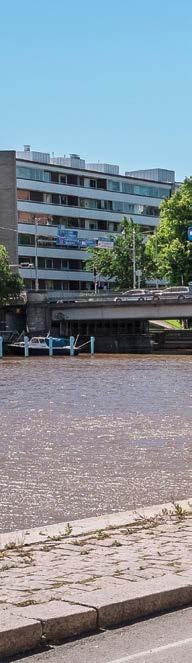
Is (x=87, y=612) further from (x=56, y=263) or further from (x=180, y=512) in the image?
(x=56, y=263)

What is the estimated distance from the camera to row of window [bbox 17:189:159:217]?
126938 millimetres

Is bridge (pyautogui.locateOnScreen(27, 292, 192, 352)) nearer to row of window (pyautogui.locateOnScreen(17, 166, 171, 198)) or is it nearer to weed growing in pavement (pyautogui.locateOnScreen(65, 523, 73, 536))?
row of window (pyautogui.locateOnScreen(17, 166, 171, 198))

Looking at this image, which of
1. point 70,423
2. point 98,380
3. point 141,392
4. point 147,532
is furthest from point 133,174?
point 147,532

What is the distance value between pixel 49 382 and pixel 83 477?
36.9 metres

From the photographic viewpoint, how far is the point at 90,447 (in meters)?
25.5

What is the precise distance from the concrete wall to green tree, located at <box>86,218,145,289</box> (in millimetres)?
9295

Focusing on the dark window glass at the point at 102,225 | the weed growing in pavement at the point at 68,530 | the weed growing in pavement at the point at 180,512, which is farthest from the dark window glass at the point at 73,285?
the weed growing in pavement at the point at 68,530

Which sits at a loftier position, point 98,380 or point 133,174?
point 133,174

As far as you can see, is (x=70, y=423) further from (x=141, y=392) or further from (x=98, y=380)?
(x=98, y=380)

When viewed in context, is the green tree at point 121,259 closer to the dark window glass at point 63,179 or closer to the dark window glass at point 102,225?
the dark window glass at point 63,179

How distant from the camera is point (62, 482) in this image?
1925 cm

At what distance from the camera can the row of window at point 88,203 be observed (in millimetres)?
126938

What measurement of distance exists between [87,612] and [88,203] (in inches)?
5099

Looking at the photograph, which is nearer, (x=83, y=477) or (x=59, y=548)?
(x=59, y=548)
